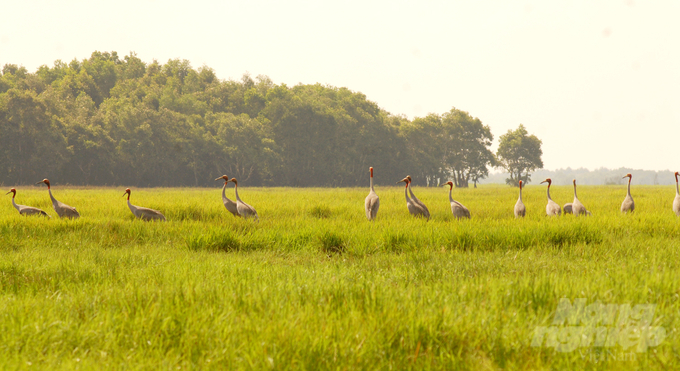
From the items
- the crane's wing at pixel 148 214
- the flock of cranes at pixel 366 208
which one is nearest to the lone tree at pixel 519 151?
the flock of cranes at pixel 366 208

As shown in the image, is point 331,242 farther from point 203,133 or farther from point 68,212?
point 203,133

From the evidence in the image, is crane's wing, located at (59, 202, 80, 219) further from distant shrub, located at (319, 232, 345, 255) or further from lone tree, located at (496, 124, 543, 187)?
lone tree, located at (496, 124, 543, 187)

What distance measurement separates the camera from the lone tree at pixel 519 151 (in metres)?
83.6

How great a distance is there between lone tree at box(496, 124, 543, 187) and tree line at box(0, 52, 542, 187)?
1.33ft

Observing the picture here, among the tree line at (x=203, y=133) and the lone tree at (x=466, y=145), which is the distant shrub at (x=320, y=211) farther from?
the lone tree at (x=466, y=145)

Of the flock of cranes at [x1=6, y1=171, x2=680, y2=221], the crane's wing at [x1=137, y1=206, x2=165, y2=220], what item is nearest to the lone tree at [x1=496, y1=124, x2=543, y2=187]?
the flock of cranes at [x1=6, y1=171, x2=680, y2=221]

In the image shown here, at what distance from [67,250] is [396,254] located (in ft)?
20.2

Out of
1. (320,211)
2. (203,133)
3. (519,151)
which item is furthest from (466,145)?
(320,211)

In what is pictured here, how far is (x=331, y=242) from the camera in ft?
26.7

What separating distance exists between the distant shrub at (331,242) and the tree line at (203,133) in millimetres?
48378

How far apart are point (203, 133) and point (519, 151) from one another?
62.6 metres

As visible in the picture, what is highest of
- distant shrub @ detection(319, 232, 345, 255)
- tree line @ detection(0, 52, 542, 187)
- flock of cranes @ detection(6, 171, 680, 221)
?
tree line @ detection(0, 52, 542, 187)

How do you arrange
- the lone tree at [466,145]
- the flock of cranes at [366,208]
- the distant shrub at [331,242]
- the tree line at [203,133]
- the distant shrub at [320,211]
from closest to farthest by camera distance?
the distant shrub at [331,242], the flock of cranes at [366,208], the distant shrub at [320,211], the tree line at [203,133], the lone tree at [466,145]

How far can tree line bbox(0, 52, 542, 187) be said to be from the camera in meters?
47.2
